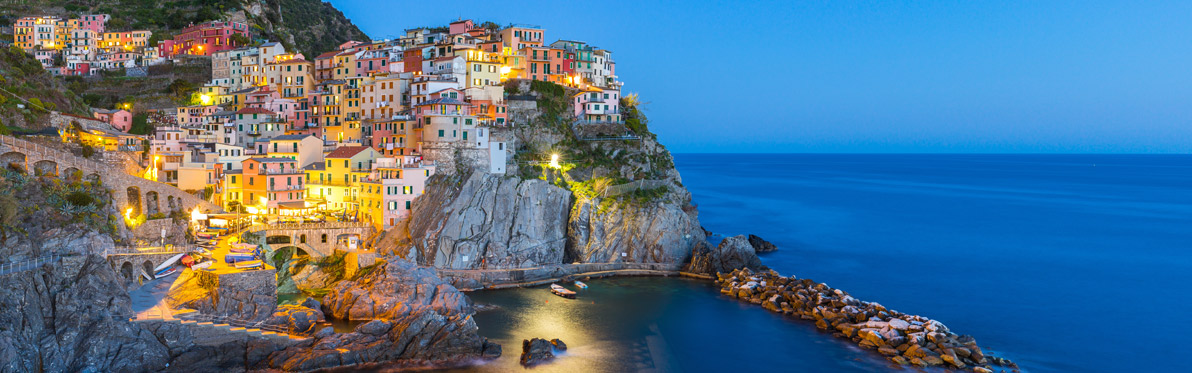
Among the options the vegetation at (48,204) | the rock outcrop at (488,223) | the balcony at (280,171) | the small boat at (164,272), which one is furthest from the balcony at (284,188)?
the small boat at (164,272)

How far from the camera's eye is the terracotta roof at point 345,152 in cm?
4688

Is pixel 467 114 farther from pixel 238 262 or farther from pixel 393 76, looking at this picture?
pixel 238 262

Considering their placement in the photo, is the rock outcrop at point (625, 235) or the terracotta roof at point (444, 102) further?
the terracotta roof at point (444, 102)

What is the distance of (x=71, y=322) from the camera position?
26750 mm

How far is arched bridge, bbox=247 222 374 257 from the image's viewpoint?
41.0 m

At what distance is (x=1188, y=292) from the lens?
45125mm

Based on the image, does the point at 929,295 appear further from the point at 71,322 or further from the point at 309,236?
the point at 71,322

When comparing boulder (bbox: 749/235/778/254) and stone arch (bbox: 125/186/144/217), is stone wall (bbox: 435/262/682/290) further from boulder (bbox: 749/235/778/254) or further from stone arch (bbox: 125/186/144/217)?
stone arch (bbox: 125/186/144/217)

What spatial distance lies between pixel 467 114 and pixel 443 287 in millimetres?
16237

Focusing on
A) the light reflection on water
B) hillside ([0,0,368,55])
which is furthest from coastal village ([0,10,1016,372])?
hillside ([0,0,368,55])

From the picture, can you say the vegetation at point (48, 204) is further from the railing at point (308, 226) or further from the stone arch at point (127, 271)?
the railing at point (308, 226)

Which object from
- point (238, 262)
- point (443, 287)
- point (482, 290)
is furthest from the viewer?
point (482, 290)

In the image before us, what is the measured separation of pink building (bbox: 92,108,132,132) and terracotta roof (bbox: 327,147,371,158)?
1915cm

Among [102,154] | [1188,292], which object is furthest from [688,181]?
[102,154]
